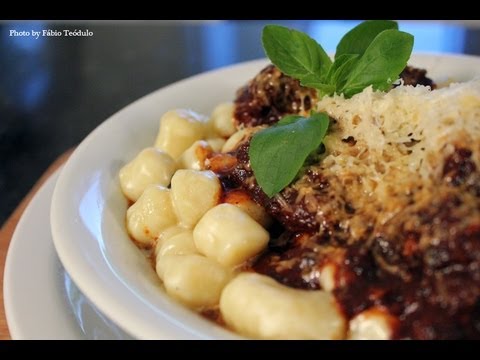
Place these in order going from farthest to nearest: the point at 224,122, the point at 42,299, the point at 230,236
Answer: the point at 224,122 < the point at 42,299 < the point at 230,236

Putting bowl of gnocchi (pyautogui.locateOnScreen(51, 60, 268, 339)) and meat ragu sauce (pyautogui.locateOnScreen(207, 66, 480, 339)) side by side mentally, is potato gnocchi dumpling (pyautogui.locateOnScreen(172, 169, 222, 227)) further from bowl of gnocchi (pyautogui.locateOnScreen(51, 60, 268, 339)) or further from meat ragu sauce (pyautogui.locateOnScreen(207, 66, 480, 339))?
meat ragu sauce (pyautogui.locateOnScreen(207, 66, 480, 339))

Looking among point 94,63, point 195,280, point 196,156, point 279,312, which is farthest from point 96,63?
point 279,312

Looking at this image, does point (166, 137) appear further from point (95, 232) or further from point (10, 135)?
point (10, 135)

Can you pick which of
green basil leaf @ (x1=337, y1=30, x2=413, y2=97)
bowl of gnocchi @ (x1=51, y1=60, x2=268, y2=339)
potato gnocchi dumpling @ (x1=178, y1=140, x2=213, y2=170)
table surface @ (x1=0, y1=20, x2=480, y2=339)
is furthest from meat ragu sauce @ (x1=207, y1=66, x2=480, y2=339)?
table surface @ (x1=0, y1=20, x2=480, y2=339)

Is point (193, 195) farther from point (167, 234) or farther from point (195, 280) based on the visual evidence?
point (195, 280)

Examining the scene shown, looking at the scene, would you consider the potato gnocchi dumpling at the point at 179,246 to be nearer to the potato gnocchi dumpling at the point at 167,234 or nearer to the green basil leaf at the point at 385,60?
the potato gnocchi dumpling at the point at 167,234
